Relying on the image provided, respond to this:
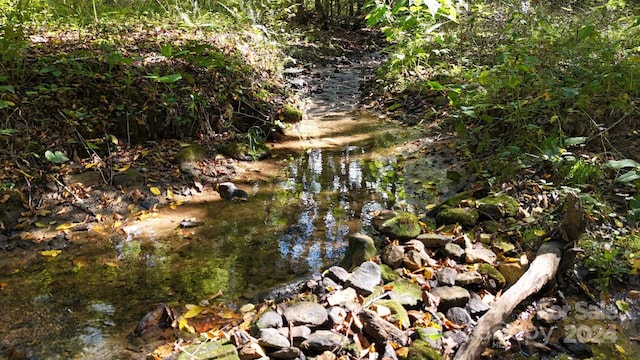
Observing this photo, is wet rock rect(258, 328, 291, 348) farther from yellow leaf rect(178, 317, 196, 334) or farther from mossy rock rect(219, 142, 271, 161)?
mossy rock rect(219, 142, 271, 161)

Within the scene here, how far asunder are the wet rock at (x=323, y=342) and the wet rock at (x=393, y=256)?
41.4 inches

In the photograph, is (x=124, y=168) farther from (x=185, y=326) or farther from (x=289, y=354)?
(x=289, y=354)

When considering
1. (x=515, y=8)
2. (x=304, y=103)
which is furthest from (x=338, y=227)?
(x=515, y=8)

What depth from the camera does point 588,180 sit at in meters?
4.42

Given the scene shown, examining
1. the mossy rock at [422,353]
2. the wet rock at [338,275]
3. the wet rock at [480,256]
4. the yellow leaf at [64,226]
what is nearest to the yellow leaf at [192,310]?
the wet rock at [338,275]

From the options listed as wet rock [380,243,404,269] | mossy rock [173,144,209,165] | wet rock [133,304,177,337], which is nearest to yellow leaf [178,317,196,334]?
wet rock [133,304,177,337]

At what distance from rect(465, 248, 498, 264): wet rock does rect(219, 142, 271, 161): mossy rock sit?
11.5ft

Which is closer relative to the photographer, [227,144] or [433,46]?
[227,144]

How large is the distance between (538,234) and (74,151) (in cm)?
508

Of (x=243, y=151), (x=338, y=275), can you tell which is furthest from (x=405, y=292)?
(x=243, y=151)

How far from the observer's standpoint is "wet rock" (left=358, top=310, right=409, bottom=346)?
2.82 metres

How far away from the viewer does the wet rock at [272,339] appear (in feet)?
8.86

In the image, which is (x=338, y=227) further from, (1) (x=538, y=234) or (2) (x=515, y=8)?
(2) (x=515, y=8)

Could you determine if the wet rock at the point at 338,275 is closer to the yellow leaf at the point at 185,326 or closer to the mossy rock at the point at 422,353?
the mossy rock at the point at 422,353
